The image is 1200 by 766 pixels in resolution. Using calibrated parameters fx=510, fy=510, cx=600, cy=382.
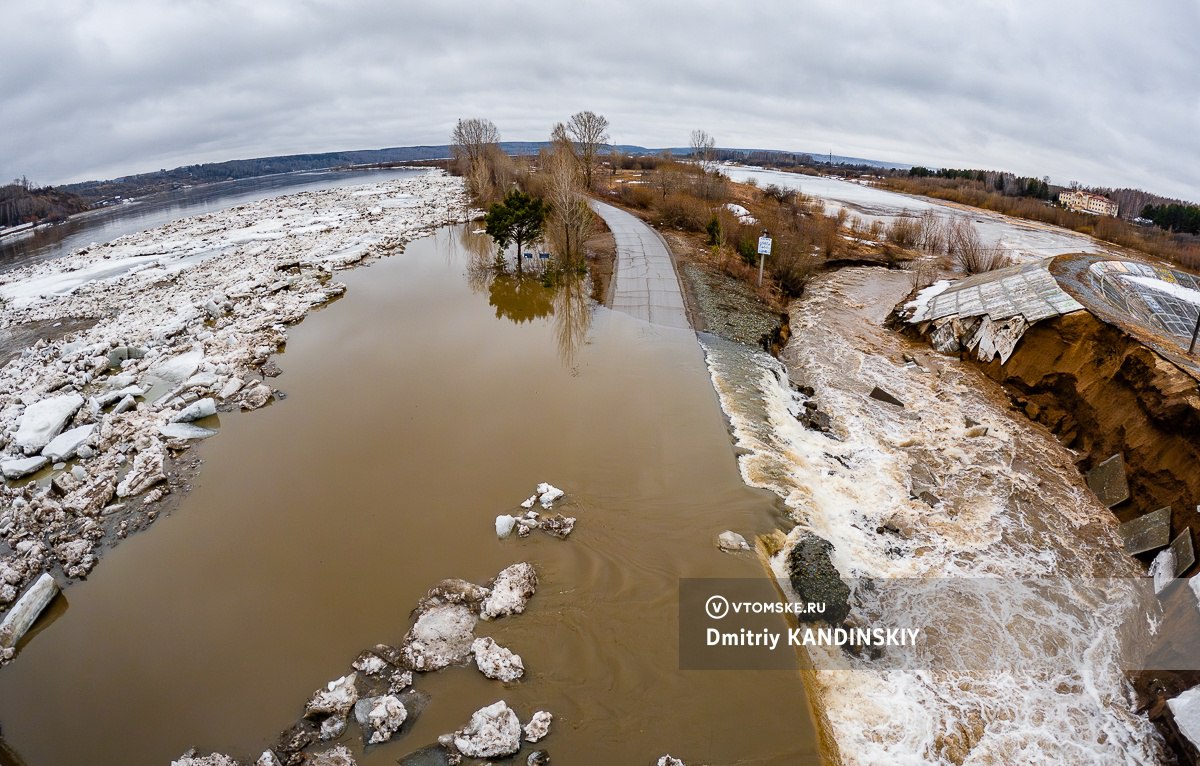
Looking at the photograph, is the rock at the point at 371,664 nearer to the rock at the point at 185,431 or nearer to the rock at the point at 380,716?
the rock at the point at 380,716

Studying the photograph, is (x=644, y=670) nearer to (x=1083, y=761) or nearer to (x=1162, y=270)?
(x=1083, y=761)

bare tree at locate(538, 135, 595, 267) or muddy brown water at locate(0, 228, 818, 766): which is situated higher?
bare tree at locate(538, 135, 595, 267)

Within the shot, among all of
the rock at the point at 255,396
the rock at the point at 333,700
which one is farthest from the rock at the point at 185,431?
the rock at the point at 333,700

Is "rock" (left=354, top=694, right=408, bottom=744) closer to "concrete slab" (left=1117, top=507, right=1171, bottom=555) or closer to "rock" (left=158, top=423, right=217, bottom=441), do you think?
"rock" (left=158, top=423, right=217, bottom=441)

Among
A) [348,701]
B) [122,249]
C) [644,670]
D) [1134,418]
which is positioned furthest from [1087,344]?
[122,249]

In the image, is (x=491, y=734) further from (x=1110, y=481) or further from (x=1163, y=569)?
(x=1110, y=481)

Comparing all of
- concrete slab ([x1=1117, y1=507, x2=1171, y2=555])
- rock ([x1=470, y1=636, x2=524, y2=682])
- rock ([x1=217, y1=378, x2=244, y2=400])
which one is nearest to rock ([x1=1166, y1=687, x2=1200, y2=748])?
concrete slab ([x1=1117, y1=507, x2=1171, y2=555])

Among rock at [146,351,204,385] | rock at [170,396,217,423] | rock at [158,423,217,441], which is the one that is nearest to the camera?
rock at [158,423,217,441]
